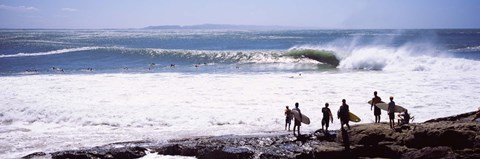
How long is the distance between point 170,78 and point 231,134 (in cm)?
1515

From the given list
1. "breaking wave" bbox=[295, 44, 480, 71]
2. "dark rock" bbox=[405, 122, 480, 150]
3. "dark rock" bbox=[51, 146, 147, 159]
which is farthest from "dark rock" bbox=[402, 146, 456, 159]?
"breaking wave" bbox=[295, 44, 480, 71]

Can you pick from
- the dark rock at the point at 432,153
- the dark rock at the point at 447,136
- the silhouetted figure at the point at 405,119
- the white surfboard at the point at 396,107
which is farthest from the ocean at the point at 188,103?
the dark rock at the point at 432,153

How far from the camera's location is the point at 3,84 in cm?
2548

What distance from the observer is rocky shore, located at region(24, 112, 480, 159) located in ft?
33.4

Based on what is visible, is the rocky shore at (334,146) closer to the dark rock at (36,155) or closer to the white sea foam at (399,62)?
the dark rock at (36,155)

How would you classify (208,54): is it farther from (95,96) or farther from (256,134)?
(256,134)

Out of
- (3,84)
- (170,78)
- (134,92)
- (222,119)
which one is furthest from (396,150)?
(3,84)

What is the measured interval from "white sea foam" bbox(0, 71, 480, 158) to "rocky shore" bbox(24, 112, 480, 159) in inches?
51.8

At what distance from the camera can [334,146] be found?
11.0 meters

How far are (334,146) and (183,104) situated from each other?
865 cm

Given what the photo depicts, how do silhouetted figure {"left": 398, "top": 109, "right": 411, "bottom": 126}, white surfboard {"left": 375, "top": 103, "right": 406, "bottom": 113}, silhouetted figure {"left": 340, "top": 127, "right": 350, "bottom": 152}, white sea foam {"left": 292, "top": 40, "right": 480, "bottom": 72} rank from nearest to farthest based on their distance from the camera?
1. silhouetted figure {"left": 340, "top": 127, "right": 350, "bottom": 152}
2. silhouetted figure {"left": 398, "top": 109, "right": 411, "bottom": 126}
3. white surfboard {"left": 375, "top": 103, "right": 406, "bottom": 113}
4. white sea foam {"left": 292, "top": 40, "right": 480, "bottom": 72}

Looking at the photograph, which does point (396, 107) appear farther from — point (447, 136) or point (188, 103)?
point (188, 103)

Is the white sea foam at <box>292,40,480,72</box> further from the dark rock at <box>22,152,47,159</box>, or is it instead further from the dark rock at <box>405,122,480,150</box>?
the dark rock at <box>22,152,47,159</box>

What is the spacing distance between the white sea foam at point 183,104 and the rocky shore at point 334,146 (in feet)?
4.32
